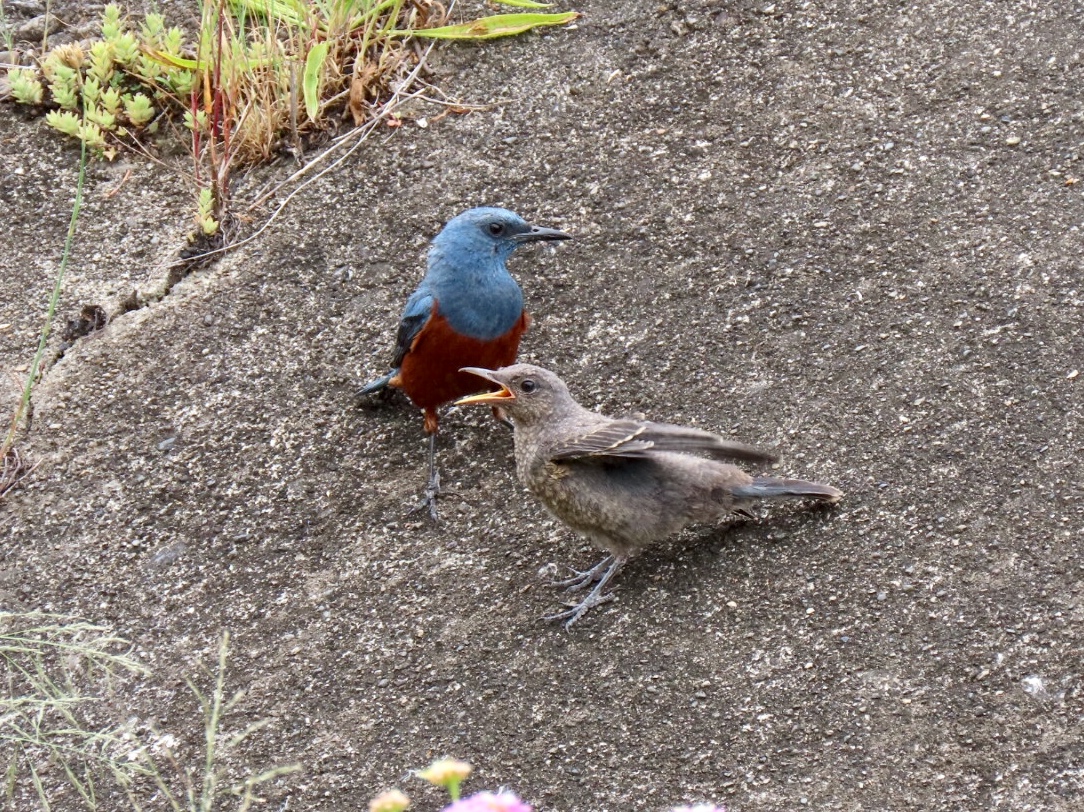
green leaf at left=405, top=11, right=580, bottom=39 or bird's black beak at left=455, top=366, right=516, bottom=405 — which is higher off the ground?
green leaf at left=405, top=11, right=580, bottom=39

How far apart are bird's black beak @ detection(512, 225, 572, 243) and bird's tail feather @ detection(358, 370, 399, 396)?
66 centimetres

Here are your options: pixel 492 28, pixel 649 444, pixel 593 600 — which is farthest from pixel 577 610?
pixel 492 28

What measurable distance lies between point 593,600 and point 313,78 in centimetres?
262

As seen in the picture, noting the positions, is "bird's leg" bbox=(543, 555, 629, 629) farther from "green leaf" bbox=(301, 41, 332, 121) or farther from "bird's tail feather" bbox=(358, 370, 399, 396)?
"green leaf" bbox=(301, 41, 332, 121)

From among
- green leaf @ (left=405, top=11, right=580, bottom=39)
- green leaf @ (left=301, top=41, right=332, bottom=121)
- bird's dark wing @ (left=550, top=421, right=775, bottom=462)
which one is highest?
green leaf @ (left=405, top=11, right=580, bottom=39)

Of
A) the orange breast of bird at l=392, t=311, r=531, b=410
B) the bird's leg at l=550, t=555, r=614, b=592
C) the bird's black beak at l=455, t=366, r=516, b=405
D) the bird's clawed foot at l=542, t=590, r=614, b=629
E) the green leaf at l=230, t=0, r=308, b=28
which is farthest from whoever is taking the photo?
the green leaf at l=230, t=0, r=308, b=28

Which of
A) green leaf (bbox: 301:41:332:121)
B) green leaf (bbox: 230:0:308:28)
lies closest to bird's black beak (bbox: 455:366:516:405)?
green leaf (bbox: 301:41:332:121)

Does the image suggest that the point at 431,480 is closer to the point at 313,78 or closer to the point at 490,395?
the point at 490,395

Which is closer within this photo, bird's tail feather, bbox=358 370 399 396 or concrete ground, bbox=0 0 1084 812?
concrete ground, bbox=0 0 1084 812

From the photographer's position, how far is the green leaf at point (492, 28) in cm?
531

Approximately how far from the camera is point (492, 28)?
210 inches

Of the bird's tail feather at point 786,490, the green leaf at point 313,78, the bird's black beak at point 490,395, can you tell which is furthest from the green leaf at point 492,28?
the bird's tail feather at point 786,490

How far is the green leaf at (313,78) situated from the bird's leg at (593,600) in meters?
2.38

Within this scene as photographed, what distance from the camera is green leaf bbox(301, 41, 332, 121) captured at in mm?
5145
